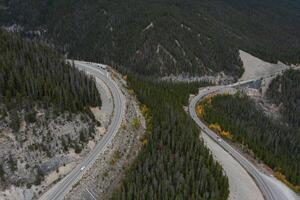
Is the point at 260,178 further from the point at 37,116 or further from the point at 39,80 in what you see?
the point at 39,80

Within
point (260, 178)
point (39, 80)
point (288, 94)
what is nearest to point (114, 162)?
point (39, 80)

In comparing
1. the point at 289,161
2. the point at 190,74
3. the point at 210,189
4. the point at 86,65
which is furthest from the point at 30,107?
the point at 190,74

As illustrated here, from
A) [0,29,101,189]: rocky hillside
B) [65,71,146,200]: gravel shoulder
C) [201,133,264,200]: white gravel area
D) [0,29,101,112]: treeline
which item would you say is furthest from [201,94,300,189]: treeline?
[0,29,101,189]: rocky hillside

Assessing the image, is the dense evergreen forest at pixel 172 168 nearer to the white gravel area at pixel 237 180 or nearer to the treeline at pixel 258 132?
the white gravel area at pixel 237 180

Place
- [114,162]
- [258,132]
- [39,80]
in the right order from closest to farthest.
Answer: [39,80] → [114,162] → [258,132]

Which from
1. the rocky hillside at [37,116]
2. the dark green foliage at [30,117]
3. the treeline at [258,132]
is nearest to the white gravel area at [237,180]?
the treeline at [258,132]

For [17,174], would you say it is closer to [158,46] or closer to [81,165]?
[81,165]

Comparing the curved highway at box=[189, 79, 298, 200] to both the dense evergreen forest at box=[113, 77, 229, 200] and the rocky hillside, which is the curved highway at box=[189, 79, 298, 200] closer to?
the dense evergreen forest at box=[113, 77, 229, 200]
